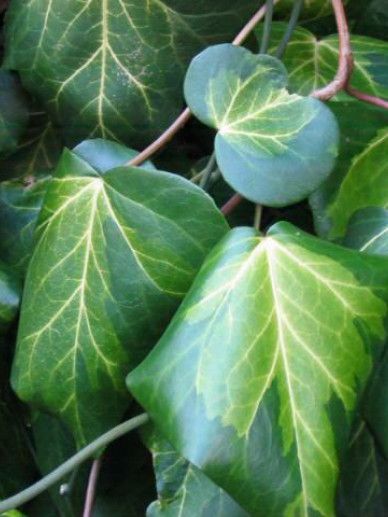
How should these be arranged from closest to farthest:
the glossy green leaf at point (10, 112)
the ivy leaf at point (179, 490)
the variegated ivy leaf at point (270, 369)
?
the variegated ivy leaf at point (270, 369) < the ivy leaf at point (179, 490) < the glossy green leaf at point (10, 112)

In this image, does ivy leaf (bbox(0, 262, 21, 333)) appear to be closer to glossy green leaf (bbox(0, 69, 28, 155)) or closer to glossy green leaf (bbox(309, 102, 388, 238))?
glossy green leaf (bbox(0, 69, 28, 155))

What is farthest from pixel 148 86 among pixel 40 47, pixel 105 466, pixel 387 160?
pixel 105 466

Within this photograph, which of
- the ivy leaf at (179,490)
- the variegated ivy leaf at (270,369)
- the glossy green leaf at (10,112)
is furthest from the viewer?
the glossy green leaf at (10,112)

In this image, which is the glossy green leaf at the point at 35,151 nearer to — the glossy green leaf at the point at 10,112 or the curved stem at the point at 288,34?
the glossy green leaf at the point at 10,112

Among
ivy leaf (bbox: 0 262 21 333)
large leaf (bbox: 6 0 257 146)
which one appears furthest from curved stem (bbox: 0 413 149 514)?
large leaf (bbox: 6 0 257 146)

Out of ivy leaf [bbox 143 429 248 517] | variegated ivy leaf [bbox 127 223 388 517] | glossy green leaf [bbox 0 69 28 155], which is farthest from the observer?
glossy green leaf [bbox 0 69 28 155]

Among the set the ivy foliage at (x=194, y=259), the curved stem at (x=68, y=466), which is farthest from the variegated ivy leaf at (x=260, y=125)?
the curved stem at (x=68, y=466)

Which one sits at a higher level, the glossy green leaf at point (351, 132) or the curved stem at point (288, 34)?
the curved stem at point (288, 34)

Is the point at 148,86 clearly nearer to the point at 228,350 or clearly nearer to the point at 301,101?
the point at 301,101
